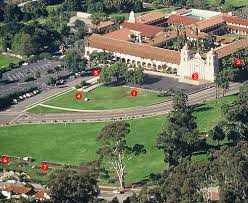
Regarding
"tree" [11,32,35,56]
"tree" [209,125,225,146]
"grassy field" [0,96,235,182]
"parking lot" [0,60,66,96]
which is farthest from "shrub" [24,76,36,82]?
"tree" [209,125,225,146]

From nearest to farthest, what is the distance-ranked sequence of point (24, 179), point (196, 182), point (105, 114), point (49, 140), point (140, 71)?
point (196, 182) < point (24, 179) < point (49, 140) < point (105, 114) < point (140, 71)

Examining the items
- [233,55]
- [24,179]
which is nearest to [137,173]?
[24,179]

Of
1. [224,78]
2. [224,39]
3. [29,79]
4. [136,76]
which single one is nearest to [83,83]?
[136,76]

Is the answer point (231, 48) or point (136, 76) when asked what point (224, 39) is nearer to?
point (231, 48)

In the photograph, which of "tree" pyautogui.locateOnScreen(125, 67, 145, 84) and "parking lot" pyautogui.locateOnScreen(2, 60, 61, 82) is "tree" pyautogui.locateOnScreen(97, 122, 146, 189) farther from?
"parking lot" pyautogui.locateOnScreen(2, 60, 61, 82)

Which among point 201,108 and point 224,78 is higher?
point 224,78

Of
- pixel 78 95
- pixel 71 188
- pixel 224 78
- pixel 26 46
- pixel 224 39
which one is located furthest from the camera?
pixel 26 46

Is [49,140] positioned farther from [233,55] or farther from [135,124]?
[233,55]
